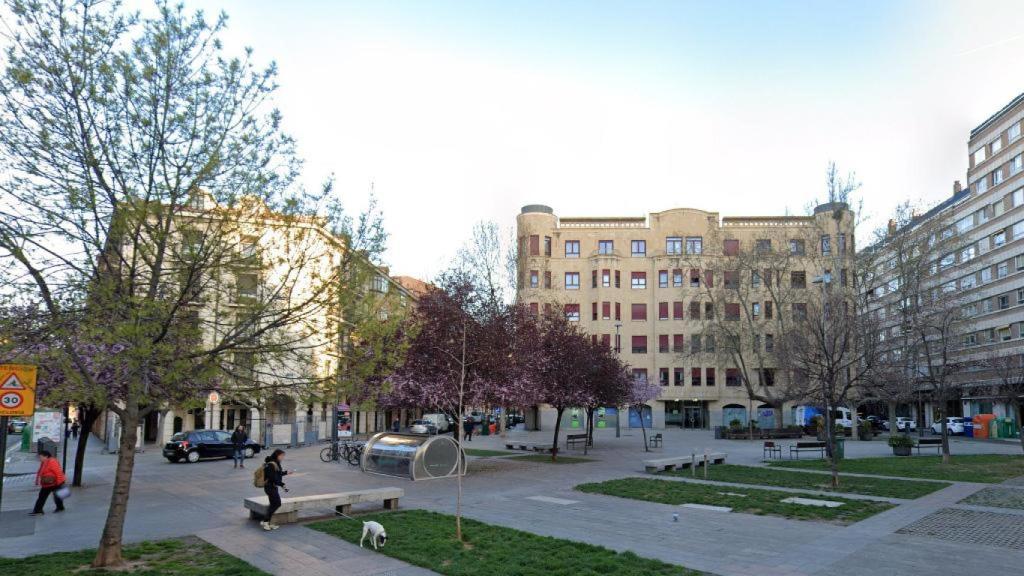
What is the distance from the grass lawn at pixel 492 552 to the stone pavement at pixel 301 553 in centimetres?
30

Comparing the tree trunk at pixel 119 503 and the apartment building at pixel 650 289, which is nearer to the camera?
the tree trunk at pixel 119 503

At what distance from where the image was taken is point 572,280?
63438 mm

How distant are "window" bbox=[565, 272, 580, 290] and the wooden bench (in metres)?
49.8

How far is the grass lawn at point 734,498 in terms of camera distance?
1404 centimetres

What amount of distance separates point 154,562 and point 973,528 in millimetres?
14325

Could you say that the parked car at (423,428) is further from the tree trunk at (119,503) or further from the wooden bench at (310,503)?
the tree trunk at (119,503)

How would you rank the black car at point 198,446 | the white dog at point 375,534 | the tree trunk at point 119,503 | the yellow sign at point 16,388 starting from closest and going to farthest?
1. the tree trunk at point 119,503
2. the yellow sign at point 16,388
3. the white dog at point 375,534
4. the black car at point 198,446

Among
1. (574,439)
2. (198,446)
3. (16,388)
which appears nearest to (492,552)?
(16,388)

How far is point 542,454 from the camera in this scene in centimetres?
3169

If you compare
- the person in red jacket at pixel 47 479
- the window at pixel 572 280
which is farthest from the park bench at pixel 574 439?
the window at pixel 572 280

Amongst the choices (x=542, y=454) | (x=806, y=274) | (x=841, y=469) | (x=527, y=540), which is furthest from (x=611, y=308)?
(x=527, y=540)

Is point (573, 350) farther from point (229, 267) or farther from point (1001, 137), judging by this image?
point (1001, 137)

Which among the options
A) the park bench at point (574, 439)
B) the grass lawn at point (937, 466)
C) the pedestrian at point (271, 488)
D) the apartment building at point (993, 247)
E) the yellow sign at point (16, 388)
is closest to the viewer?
the yellow sign at point (16, 388)

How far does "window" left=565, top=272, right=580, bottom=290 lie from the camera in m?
63.3
